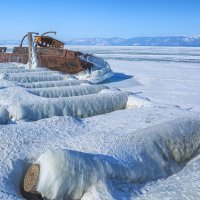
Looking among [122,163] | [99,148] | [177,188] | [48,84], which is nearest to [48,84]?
[48,84]

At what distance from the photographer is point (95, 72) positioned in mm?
15227

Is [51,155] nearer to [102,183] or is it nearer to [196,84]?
[102,183]

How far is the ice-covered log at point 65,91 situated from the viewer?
8.67 metres

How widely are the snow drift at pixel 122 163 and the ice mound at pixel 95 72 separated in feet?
30.2

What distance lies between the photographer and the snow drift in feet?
12.6

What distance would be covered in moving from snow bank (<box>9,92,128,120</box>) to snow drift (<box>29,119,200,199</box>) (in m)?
2.38

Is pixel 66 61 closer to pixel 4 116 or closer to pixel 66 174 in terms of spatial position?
pixel 4 116

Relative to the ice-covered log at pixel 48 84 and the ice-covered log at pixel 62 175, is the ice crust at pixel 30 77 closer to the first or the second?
the ice-covered log at pixel 48 84

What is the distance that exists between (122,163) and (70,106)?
3.43 metres

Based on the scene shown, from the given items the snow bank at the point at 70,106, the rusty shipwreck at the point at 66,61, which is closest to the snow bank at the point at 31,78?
the rusty shipwreck at the point at 66,61

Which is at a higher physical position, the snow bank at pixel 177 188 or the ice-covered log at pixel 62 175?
the ice-covered log at pixel 62 175

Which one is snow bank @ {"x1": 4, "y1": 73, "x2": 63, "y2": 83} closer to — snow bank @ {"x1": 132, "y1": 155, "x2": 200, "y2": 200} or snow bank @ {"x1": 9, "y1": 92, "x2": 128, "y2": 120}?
snow bank @ {"x1": 9, "y1": 92, "x2": 128, "y2": 120}

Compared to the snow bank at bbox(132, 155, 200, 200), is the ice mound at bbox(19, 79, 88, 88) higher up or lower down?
higher up

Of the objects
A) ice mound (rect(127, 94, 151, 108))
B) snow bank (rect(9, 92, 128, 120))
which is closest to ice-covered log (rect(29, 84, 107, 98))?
snow bank (rect(9, 92, 128, 120))
